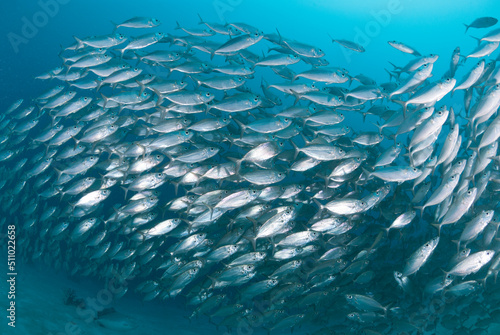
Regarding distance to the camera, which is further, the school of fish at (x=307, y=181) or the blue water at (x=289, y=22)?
the blue water at (x=289, y=22)

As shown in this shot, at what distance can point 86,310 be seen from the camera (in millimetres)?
7195

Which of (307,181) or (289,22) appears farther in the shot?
(289,22)

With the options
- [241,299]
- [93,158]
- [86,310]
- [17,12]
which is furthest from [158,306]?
[17,12]

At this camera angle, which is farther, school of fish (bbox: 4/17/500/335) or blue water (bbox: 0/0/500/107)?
blue water (bbox: 0/0/500/107)

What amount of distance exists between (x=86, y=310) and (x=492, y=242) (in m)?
8.79

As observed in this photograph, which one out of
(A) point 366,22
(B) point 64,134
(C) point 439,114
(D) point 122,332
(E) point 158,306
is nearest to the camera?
(C) point 439,114

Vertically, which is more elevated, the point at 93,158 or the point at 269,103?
the point at 93,158

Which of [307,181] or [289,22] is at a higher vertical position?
[289,22]

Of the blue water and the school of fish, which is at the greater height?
the blue water

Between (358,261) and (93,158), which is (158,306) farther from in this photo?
(358,261)

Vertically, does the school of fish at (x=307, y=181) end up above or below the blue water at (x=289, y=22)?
below

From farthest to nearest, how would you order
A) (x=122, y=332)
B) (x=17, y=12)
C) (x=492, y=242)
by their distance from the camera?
(x=17, y=12), (x=122, y=332), (x=492, y=242)

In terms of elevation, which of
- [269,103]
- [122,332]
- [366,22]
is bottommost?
[122,332]

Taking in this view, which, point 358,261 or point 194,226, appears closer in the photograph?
point 358,261
